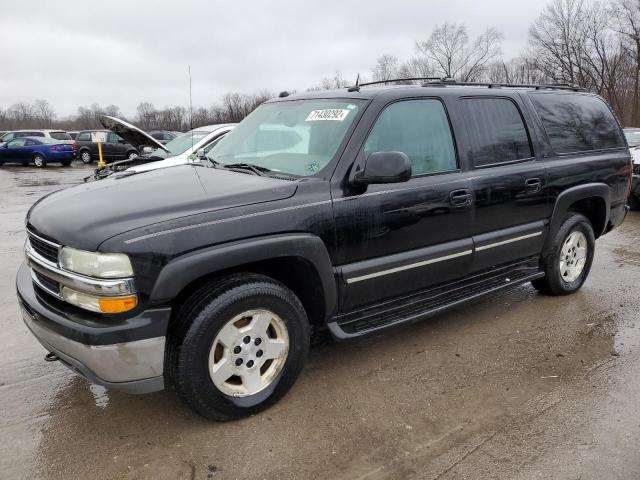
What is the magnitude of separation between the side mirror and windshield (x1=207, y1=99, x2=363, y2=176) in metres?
0.31

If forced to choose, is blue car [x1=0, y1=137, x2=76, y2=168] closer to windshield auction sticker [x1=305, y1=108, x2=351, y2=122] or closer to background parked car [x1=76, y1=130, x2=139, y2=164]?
background parked car [x1=76, y1=130, x2=139, y2=164]

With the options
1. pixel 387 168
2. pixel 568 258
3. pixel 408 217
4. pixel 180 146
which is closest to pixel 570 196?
pixel 568 258

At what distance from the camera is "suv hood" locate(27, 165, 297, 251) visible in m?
2.61

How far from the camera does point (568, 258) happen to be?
502 cm

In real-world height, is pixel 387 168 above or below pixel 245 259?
above

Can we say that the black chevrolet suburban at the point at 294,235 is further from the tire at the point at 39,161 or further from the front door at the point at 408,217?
the tire at the point at 39,161

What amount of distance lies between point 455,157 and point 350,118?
0.89m

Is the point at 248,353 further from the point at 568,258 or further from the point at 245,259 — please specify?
the point at 568,258

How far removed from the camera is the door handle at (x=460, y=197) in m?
3.70

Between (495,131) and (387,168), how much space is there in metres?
1.51

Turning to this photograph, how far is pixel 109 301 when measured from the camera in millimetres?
2523

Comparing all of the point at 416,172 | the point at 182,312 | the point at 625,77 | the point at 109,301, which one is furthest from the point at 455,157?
the point at 625,77

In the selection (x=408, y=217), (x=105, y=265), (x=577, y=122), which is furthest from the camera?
(x=577, y=122)

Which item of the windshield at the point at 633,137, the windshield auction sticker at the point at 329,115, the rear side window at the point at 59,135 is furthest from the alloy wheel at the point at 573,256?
the rear side window at the point at 59,135
